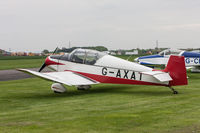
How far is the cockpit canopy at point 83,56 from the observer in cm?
1134

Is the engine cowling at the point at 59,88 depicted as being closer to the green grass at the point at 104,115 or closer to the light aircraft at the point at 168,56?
the green grass at the point at 104,115

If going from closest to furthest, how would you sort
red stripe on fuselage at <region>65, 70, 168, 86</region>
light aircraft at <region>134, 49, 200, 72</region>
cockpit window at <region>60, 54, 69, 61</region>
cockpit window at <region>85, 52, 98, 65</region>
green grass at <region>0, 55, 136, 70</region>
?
1. red stripe on fuselage at <region>65, 70, 168, 86</region>
2. cockpit window at <region>85, 52, 98, 65</region>
3. cockpit window at <region>60, 54, 69, 61</region>
4. light aircraft at <region>134, 49, 200, 72</region>
5. green grass at <region>0, 55, 136, 70</region>

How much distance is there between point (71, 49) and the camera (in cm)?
1241

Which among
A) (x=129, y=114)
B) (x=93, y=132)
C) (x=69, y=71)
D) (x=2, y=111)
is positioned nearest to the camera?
(x=93, y=132)

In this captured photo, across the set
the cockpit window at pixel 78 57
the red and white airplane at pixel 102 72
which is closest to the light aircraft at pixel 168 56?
the red and white airplane at pixel 102 72

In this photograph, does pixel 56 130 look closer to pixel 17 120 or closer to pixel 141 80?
pixel 17 120

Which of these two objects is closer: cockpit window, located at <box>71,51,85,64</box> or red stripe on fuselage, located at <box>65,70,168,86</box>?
red stripe on fuselage, located at <box>65,70,168,86</box>

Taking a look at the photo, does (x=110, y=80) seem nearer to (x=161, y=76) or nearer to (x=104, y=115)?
(x=161, y=76)

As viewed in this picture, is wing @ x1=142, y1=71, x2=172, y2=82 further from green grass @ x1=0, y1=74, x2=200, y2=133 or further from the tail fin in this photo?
green grass @ x1=0, y1=74, x2=200, y2=133

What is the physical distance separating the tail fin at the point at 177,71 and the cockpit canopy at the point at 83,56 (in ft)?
9.62

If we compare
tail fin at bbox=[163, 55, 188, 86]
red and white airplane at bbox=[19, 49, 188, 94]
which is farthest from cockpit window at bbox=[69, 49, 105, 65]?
tail fin at bbox=[163, 55, 188, 86]

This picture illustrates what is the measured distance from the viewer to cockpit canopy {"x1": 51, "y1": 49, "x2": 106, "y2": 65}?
1134 cm

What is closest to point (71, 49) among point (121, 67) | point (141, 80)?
point (121, 67)

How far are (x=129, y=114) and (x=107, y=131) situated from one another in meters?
1.48
